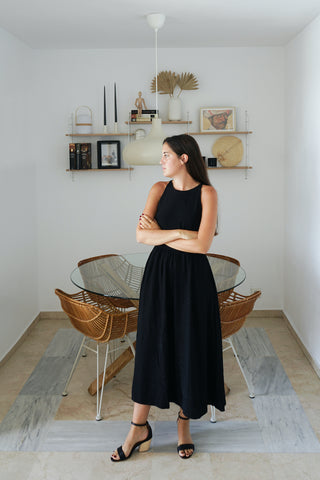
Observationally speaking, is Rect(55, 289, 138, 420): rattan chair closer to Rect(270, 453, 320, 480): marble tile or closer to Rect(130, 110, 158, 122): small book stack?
Rect(270, 453, 320, 480): marble tile

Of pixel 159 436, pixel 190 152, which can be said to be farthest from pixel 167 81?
pixel 159 436

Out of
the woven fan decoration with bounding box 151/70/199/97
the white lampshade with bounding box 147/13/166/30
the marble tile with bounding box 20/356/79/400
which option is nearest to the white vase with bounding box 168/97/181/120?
the woven fan decoration with bounding box 151/70/199/97

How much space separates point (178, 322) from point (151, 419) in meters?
0.86

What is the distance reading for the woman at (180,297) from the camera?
2375 mm

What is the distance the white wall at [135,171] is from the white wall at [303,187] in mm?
199

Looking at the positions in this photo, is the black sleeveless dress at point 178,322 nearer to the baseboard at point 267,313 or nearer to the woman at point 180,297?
the woman at point 180,297

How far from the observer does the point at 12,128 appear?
400 cm

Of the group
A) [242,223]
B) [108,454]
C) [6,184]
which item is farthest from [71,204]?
[108,454]

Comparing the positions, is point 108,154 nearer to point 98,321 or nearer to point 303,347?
point 98,321

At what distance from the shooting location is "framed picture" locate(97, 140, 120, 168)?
4.50 m

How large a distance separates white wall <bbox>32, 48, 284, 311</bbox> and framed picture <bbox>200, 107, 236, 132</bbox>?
88 millimetres

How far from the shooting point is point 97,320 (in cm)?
290

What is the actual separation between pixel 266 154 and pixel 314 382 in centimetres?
217

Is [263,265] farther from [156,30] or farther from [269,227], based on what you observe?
[156,30]
